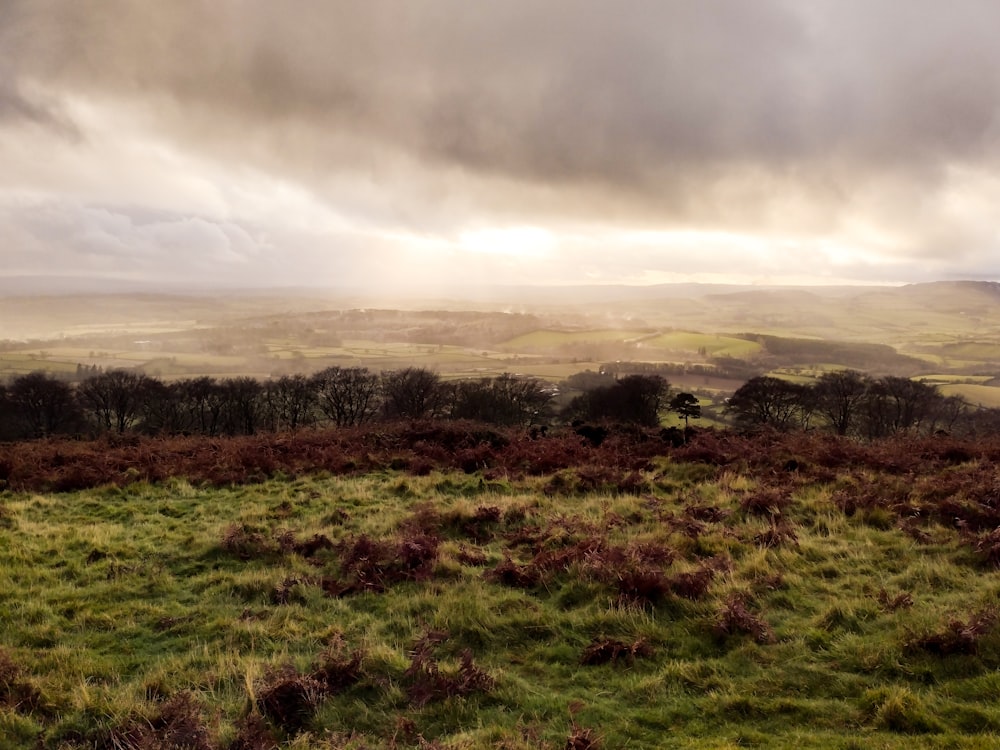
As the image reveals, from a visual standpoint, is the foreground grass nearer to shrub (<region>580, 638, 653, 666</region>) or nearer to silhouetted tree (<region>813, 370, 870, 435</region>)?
shrub (<region>580, 638, 653, 666</region>)

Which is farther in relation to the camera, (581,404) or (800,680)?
(581,404)

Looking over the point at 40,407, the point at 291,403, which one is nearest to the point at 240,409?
the point at 291,403

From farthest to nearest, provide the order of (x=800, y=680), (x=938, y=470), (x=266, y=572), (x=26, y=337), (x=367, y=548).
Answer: (x=26, y=337) < (x=938, y=470) < (x=367, y=548) < (x=266, y=572) < (x=800, y=680)

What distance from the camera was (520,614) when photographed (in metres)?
6.81

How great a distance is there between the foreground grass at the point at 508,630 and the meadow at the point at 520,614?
0.11 feet

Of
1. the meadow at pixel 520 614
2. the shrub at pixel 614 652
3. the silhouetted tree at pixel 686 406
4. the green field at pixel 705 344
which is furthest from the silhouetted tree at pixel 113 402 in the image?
the green field at pixel 705 344

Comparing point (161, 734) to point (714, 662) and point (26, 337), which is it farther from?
point (26, 337)

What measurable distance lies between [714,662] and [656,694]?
33.1 inches

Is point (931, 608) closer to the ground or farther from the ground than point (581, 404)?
farther from the ground

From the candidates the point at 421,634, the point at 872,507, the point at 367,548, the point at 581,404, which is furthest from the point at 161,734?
the point at 581,404

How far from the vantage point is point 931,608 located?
20.4ft

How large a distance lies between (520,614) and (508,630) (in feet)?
1.13

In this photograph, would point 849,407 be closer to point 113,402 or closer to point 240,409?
point 240,409

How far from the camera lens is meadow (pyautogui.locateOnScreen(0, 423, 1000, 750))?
476 centimetres
